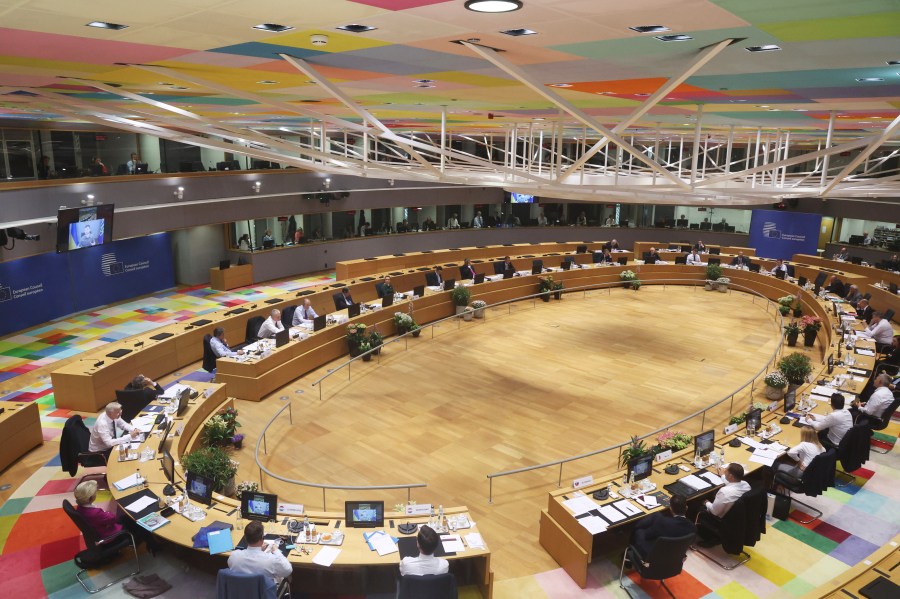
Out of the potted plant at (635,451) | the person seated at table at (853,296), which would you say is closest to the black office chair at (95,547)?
the potted plant at (635,451)

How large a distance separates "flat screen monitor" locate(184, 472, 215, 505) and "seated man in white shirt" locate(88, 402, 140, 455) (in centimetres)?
183

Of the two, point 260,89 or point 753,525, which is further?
point 260,89

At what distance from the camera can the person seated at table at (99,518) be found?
6102 mm

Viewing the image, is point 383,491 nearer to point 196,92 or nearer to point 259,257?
point 196,92

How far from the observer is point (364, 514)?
20.0ft

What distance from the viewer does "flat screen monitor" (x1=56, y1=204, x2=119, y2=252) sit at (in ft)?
44.6

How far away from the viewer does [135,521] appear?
6.20m

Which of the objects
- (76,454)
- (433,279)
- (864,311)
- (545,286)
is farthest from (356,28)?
(545,286)

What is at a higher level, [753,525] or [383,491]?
[753,525]

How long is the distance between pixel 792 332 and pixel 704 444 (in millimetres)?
8593

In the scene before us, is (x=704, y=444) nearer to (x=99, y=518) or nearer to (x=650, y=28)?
(x=650, y=28)

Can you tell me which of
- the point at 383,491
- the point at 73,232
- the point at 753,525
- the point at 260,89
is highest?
the point at 260,89

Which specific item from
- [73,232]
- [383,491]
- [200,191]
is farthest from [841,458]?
[200,191]

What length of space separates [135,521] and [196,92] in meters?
5.02
